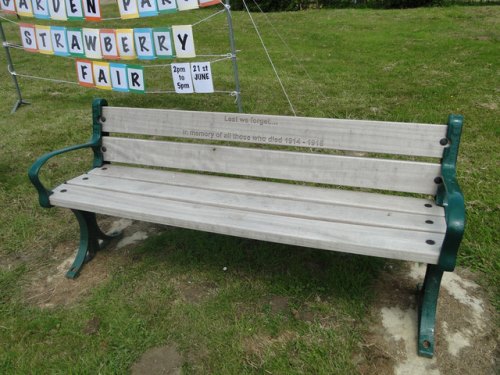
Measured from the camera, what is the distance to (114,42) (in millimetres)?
4609

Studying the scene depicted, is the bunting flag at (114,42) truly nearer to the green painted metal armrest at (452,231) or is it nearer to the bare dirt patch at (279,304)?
the bare dirt patch at (279,304)

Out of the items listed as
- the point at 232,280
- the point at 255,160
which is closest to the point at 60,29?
the point at 255,160

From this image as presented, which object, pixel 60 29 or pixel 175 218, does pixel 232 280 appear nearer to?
pixel 175 218

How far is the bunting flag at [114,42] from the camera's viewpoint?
167 inches

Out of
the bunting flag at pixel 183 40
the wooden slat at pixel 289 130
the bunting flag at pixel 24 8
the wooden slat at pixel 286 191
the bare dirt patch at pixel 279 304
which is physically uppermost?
the bunting flag at pixel 24 8

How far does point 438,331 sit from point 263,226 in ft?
3.56

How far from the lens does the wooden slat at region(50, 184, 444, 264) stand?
1.95 m

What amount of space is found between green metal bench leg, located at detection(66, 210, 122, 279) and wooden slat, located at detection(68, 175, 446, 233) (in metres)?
0.25

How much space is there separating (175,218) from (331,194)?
0.91 meters

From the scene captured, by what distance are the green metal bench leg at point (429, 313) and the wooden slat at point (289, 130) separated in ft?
2.12

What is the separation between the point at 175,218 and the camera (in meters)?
2.34

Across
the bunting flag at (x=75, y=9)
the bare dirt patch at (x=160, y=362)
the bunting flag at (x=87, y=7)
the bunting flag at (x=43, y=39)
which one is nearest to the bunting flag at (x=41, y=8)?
the bunting flag at (x=87, y=7)

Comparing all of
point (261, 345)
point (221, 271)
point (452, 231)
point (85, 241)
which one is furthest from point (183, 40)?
point (452, 231)

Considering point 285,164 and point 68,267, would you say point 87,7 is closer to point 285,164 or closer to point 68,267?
point 68,267
